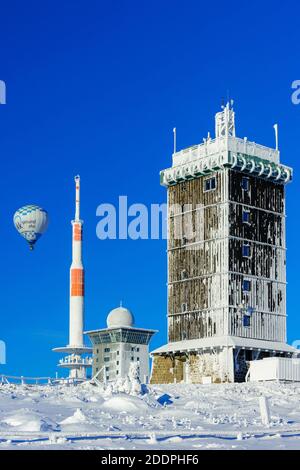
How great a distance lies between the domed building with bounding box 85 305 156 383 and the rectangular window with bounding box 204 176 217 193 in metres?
28.3

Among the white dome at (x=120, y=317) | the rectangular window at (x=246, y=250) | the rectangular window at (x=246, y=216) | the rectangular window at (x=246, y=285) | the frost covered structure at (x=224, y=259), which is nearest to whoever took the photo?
the frost covered structure at (x=224, y=259)

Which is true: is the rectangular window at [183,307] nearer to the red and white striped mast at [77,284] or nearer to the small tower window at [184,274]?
the small tower window at [184,274]

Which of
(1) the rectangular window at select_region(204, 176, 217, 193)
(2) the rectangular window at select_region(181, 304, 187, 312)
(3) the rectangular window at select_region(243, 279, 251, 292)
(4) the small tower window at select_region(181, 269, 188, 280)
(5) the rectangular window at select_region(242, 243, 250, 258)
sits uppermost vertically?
(1) the rectangular window at select_region(204, 176, 217, 193)

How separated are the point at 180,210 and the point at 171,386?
19.4 meters

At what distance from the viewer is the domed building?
10056cm

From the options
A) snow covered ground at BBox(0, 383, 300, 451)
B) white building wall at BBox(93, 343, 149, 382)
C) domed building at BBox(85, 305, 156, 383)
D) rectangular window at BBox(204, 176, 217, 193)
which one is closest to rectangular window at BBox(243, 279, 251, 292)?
rectangular window at BBox(204, 176, 217, 193)

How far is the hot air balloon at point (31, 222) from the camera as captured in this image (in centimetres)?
10325

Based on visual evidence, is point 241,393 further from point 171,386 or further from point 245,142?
point 245,142

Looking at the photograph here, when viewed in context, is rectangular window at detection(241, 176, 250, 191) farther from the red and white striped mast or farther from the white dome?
the red and white striped mast

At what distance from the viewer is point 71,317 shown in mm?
110188

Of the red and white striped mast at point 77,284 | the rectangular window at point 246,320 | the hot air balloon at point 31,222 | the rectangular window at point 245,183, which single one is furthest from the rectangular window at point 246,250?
the red and white striped mast at point 77,284

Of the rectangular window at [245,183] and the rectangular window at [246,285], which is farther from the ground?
the rectangular window at [245,183]

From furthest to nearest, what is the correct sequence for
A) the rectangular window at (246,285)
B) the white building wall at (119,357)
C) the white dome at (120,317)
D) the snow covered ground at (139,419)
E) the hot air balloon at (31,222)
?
the white building wall at (119,357) → the hot air balloon at (31,222) → the white dome at (120,317) → the rectangular window at (246,285) → the snow covered ground at (139,419)

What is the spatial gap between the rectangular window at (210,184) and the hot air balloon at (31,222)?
33.2 m
